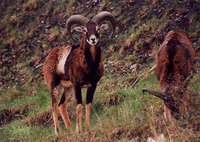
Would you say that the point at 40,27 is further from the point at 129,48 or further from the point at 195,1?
the point at 195,1

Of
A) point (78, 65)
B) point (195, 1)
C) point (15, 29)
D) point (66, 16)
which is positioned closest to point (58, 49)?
point (78, 65)

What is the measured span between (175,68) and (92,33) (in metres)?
2.74

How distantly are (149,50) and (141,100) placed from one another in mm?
5157

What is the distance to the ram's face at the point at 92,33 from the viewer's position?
12.7 m

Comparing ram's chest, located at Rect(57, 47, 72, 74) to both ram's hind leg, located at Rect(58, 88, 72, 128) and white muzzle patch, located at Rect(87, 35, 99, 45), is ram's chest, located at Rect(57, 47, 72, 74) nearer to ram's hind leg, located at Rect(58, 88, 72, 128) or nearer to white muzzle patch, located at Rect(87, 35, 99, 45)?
ram's hind leg, located at Rect(58, 88, 72, 128)

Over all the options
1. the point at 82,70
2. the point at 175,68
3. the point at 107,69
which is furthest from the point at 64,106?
the point at 175,68

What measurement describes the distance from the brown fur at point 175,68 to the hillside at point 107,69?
0.27 meters

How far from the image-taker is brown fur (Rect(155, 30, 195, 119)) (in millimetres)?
9812

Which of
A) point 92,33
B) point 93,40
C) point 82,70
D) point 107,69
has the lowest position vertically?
point 107,69

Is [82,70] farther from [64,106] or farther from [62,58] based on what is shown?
[64,106]

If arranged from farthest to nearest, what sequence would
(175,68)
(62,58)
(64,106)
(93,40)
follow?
(64,106) < (62,58) < (93,40) < (175,68)

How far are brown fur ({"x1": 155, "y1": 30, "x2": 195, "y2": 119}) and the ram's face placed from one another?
64.4 inches

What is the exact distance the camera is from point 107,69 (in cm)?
1792

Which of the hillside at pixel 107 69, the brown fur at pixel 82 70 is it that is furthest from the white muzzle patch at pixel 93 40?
the hillside at pixel 107 69
